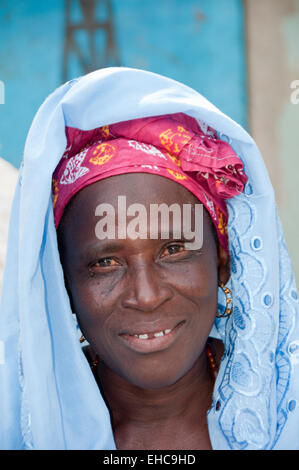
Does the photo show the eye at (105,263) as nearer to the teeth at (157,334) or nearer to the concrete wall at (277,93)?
the teeth at (157,334)

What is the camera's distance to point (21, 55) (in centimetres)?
359

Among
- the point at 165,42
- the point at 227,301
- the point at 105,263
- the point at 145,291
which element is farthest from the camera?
the point at 165,42

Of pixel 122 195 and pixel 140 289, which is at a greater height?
pixel 122 195

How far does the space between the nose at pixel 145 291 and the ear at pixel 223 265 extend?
1.03 feet

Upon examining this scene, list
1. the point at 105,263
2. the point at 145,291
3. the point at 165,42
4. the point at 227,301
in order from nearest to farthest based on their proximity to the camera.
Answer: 1. the point at 145,291
2. the point at 105,263
3. the point at 227,301
4. the point at 165,42

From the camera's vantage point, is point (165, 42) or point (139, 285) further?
point (165, 42)

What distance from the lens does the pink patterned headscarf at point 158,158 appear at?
5.33 ft

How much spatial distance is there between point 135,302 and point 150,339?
13cm

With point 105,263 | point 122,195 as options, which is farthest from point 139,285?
point 122,195

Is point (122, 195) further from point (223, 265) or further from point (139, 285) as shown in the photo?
point (223, 265)

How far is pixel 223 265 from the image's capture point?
6.01 ft

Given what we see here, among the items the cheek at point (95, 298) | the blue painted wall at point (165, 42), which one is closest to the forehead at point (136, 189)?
the cheek at point (95, 298)

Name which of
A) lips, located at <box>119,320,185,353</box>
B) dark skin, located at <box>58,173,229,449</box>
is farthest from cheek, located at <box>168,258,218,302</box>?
lips, located at <box>119,320,185,353</box>

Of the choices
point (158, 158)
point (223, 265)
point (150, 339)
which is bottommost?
point (150, 339)
